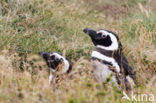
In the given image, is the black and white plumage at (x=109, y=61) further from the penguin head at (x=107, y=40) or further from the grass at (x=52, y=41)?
the grass at (x=52, y=41)

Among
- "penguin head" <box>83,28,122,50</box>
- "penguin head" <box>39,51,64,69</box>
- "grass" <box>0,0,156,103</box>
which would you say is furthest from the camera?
"penguin head" <box>39,51,64,69</box>

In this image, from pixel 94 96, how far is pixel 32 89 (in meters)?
0.79

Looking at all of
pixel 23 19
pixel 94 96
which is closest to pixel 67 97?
pixel 94 96

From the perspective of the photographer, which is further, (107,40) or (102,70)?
(107,40)

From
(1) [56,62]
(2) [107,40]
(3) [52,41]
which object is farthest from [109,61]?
(3) [52,41]

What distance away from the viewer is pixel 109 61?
5.13 metres

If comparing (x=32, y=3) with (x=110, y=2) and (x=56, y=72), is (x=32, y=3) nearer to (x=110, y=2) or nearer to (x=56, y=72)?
(x=56, y=72)

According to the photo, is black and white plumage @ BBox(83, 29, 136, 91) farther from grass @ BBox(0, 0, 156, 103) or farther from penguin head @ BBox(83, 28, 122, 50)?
grass @ BBox(0, 0, 156, 103)

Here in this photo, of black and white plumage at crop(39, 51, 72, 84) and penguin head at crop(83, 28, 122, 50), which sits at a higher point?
penguin head at crop(83, 28, 122, 50)

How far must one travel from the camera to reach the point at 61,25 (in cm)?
776

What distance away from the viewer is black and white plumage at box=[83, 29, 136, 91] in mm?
5078

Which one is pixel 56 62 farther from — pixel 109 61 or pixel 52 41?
pixel 52 41

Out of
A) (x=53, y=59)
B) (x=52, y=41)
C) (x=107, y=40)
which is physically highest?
(x=107, y=40)

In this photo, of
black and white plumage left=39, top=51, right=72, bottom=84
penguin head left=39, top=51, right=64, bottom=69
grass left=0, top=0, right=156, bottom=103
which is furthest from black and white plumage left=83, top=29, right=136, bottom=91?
penguin head left=39, top=51, right=64, bottom=69
